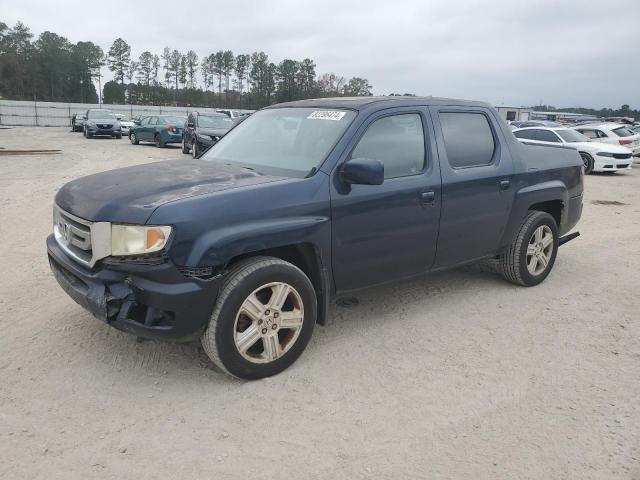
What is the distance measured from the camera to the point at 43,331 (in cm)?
399

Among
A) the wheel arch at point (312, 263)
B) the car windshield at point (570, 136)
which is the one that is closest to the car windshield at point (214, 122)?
the car windshield at point (570, 136)

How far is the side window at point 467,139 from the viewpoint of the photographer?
4453 millimetres

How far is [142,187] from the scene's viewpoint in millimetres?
3404

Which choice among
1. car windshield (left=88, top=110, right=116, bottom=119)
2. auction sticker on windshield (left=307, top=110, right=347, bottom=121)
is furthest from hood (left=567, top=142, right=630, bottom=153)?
car windshield (left=88, top=110, right=116, bottom=119)

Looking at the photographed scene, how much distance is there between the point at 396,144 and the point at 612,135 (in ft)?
61.5

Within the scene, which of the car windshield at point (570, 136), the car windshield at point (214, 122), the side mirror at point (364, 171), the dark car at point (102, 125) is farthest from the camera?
the dark car at point (102, 125)

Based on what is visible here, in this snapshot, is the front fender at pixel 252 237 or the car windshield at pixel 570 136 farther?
the car windshield at pixel 570 136

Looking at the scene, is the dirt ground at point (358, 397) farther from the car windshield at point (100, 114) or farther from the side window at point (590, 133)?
the car windshield at point (100, 114)

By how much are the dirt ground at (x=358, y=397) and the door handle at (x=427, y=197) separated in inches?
40.3

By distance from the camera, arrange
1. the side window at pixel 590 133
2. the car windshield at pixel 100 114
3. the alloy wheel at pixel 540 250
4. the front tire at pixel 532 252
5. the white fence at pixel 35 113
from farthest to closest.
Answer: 1. the white fence at pixel 35 113
2. the car windshield at pixel 100 114
3. the side window at pixel 590 133
4. the alloy wheel at pixel 540 250
5. the front tire at pixel 532 252

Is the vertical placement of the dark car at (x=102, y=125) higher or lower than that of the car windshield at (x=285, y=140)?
lower

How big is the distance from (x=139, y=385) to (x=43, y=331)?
119cm

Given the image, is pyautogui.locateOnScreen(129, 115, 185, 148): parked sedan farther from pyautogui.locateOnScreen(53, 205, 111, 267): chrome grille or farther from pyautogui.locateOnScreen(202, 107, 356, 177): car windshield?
pyautogui.locateOnScreen(53, 205, 111, 267): chrome grille

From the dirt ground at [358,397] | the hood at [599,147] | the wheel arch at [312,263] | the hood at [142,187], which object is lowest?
the dirt ground at [358,397]
